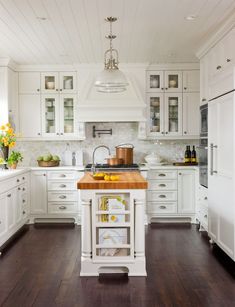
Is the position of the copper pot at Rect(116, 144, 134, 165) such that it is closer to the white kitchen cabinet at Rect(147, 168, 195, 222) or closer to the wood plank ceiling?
the white kitchen cabinet at Rect(147, 168, 195, 222)

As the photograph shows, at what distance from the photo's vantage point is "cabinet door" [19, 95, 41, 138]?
20.2 ft

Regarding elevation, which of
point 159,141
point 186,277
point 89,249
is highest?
point 159,141

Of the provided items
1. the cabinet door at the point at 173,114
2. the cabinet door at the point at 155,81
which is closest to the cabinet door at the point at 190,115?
the cabinet door at the point at 173,114

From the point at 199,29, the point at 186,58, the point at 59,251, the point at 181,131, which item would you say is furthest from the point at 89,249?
the point at 186,58

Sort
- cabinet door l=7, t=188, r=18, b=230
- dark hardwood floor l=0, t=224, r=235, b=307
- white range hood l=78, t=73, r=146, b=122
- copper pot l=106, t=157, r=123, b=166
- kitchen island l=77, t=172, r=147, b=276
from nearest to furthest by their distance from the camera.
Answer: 1. dark hardwood floor l=0, t=224, r=235, b=307
2. kitchen island l=77, t=172, r=147, b=276
3. cabinet door l=7, t=188, r=18, b=230
4. copper pot l=106, t=157, r=123, b=166
5. white range hood l=78, t=73, r=146, b=122

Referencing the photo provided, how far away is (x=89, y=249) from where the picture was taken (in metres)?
3.55

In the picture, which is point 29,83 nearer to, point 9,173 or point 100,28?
point 9,173

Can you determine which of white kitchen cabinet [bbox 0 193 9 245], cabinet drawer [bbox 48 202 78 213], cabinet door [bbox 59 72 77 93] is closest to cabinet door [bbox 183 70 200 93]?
cabinet door [bbox 59 72 77 93]

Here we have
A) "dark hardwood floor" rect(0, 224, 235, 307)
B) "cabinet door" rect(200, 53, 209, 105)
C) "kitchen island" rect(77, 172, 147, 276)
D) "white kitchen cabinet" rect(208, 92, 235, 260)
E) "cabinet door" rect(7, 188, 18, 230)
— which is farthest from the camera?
"cabinet door" rect(200, 53, 209, 105)

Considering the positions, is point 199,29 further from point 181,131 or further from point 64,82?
point 64,82

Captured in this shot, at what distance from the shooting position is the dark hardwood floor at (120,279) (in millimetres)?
2969

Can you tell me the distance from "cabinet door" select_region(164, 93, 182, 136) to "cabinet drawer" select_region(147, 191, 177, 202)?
1.02 metres

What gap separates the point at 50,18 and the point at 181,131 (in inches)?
122

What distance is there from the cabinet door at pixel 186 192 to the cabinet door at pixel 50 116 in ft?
7.27
